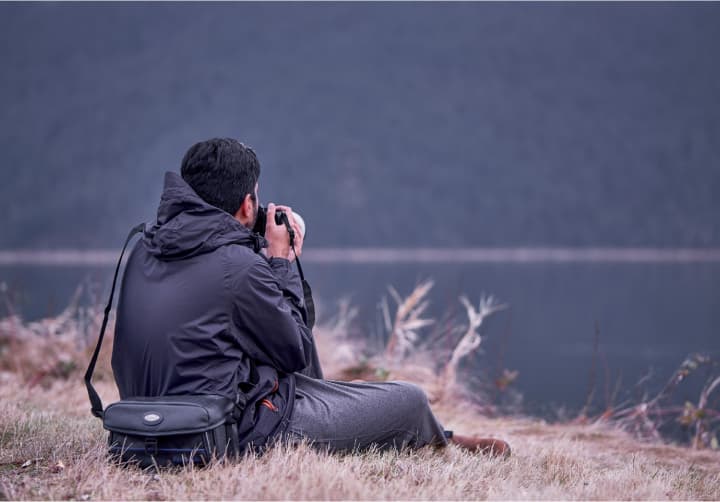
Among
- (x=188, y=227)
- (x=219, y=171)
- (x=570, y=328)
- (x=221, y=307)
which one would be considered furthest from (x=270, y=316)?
(x=570, y=328)

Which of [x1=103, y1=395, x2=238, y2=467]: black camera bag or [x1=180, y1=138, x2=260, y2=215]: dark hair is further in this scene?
[x1=180, y1=138, x2=260, y2=215]: dark hair

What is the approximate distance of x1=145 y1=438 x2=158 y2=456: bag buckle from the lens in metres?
3.29

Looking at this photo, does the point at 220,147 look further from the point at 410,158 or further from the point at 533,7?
the point at 533,7

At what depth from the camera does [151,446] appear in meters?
3.30

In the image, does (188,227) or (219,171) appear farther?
(219,171)

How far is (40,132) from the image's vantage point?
460 feet

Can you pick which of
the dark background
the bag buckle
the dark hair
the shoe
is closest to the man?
the dark hair

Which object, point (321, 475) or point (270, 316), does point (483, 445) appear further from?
point (270, 316)

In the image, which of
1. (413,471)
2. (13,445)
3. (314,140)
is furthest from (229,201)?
(314,140)

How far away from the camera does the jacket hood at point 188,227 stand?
3.22 m

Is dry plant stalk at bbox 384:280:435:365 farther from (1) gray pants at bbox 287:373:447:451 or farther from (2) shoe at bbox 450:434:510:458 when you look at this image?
(1) gray pants at bbox 287:373:447:451

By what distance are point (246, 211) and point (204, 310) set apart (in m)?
0.43

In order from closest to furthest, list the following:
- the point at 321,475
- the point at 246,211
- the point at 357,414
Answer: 1. the point at 321,475
2. the point at 246,211
3. the point at 357,414

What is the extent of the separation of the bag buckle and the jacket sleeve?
45 centimetres
